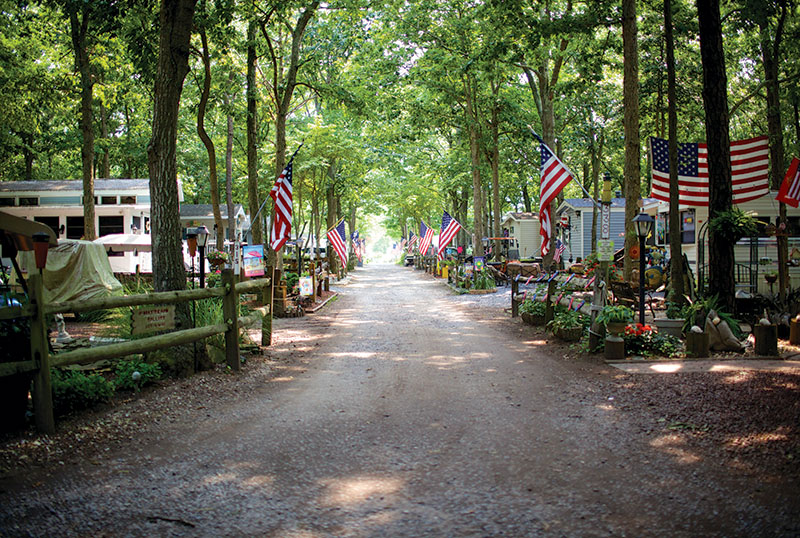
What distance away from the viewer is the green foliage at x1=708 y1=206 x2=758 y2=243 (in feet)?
32.4

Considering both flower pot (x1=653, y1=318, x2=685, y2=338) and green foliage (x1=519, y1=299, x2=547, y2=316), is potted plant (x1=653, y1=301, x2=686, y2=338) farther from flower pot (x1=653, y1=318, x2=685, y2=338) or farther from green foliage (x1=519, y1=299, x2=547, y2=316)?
green foliage (x1=519, y1=299, x2=547, y2=316)

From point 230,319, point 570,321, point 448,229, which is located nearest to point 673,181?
point 570,321

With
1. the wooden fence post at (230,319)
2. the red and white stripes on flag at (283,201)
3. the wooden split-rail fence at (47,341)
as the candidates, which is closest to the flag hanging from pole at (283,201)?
the red and white stripes on flag at (283,201)

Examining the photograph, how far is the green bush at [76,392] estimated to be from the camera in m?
5.99

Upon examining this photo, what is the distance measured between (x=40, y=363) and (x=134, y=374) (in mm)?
1802

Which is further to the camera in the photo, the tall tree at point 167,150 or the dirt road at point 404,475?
the tall tree at point 167,150

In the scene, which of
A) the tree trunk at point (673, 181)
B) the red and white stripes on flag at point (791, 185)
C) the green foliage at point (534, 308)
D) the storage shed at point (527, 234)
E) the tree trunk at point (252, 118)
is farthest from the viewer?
the storage shed at point (527, 234)

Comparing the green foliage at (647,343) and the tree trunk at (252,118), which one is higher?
the tree trunk at (252,118)

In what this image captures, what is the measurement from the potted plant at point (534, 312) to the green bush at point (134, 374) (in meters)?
8.43

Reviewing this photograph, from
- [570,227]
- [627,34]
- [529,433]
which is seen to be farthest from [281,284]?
[570,227]

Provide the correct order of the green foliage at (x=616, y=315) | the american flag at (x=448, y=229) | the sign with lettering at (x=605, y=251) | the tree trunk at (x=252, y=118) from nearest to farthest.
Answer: the green foliage at (x=616, y=315), the sign with lettering at (x=605, y=251), the tree trunk at (x=252, y=118), the american flag at (x=448, y=229)

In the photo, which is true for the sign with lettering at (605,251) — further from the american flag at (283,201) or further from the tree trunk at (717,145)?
the american flag at (283,201)

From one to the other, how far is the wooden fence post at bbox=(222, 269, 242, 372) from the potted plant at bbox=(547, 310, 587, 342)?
5803mm

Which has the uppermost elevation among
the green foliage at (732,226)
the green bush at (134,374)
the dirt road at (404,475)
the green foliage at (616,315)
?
the green foliage at (732,226)
